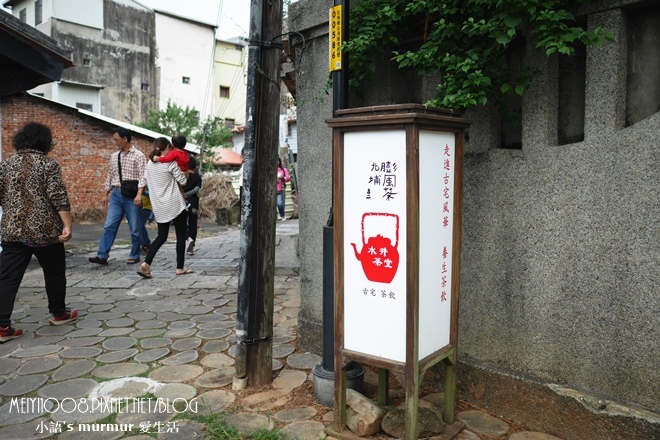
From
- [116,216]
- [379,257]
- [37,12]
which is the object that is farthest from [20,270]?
[37,12]

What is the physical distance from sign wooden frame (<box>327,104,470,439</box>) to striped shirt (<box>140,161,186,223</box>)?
4.93m

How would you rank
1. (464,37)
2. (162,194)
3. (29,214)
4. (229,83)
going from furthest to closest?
(229,83), (162,194), (29,214), (464,37)

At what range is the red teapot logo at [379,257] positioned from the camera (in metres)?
3.03

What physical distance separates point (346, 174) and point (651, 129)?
5.54 ft

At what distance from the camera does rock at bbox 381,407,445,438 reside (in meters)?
3.22

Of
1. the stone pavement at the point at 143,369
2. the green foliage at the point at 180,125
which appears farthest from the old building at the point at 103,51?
the stone pavement at the point at 143,369

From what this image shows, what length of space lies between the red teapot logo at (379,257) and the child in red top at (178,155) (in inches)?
208

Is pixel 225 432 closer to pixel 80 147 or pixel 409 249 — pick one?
pixel 409 249

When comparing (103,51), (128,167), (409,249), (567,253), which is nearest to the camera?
(409,249)

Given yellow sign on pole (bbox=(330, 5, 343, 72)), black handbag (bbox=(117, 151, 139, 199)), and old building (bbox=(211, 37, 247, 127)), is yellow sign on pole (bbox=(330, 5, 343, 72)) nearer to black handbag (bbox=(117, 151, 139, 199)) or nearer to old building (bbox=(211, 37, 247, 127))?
black handbag (bbox=(117, 151, 139, 199))

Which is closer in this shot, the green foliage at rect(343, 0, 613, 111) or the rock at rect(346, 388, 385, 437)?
the green foliage at rect(343, 0, 613, 111)

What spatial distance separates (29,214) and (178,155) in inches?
125

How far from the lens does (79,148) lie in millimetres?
19203

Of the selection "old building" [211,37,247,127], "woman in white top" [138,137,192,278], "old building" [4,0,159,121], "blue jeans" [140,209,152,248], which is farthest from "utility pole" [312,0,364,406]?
"old building" [211,37,247,127]
